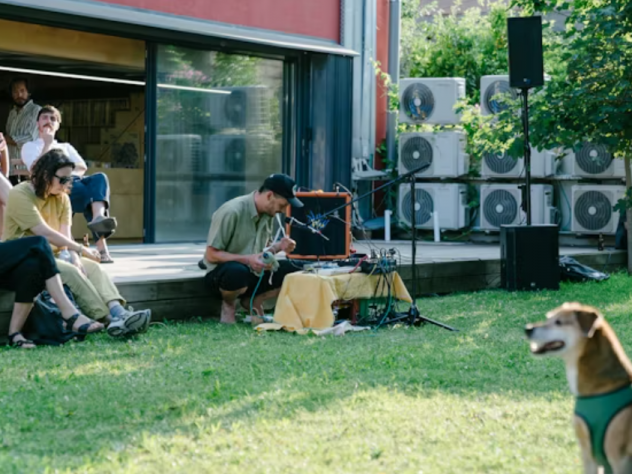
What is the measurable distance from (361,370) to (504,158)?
24.8 ft

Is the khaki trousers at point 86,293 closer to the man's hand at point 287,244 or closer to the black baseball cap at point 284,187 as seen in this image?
the man's hand at point 287,244

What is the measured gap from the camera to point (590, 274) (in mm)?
10484

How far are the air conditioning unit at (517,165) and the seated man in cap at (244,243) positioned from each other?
5788 millimetres

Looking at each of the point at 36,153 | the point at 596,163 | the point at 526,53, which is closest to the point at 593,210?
the point at 596,163

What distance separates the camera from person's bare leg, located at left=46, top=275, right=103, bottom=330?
6.54 metres

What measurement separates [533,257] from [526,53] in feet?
6.17

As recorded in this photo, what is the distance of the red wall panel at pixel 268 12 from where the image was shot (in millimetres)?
11344

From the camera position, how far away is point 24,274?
643 centimetres

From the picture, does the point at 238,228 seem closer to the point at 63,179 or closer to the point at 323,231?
the point at 323,231

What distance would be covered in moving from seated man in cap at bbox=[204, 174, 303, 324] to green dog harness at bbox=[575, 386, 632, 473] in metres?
4.19

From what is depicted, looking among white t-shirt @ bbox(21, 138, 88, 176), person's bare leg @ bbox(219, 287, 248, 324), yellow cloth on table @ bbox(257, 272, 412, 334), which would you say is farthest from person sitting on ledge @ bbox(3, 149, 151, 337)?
white t-shirt @ bbox(21, 138, 88, 176)

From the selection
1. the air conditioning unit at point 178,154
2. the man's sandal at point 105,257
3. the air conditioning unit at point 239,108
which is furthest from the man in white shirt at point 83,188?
the air conditioning unit at point 239,108

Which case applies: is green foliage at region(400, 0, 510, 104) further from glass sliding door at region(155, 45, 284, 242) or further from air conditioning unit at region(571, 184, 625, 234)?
glass sliding door at region(155, 45, 284, 242)

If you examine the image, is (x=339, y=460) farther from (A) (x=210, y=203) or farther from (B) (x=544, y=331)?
(A) (x=210, y=203)
